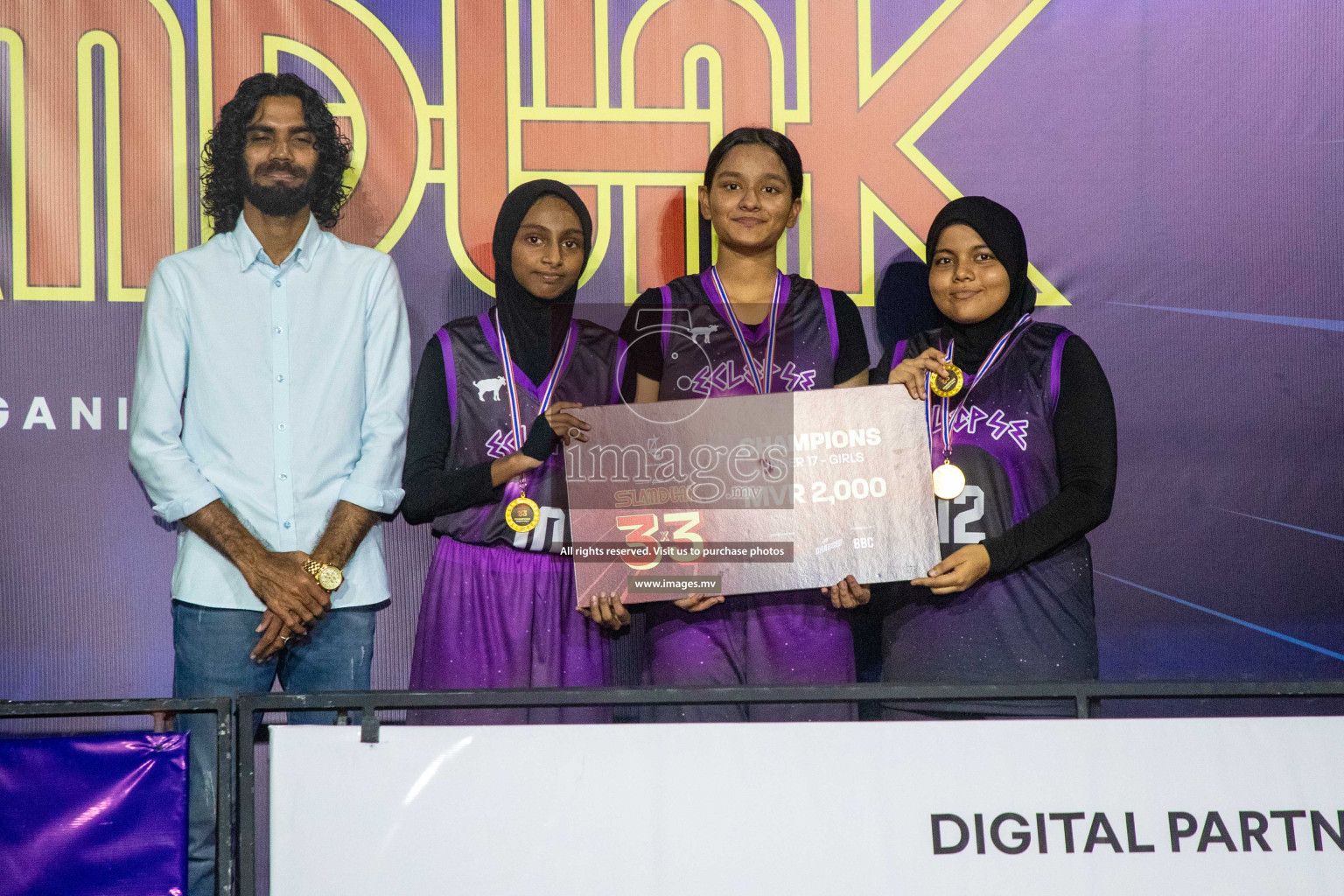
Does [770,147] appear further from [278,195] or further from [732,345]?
[278,195]

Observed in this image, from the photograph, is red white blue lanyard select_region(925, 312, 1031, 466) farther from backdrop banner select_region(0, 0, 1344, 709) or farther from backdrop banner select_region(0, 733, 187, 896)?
backdrop banner select_region(0, 733, 187, 896)

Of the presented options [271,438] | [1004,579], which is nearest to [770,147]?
[1004,579]

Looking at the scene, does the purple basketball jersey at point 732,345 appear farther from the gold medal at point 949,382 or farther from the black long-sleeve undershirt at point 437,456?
the gold medal at point 949,382

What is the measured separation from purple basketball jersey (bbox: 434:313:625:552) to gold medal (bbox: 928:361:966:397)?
896 mm

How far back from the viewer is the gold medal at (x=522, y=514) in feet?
10.4

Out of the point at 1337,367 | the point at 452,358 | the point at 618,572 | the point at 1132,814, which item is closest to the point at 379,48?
the point at 452,358

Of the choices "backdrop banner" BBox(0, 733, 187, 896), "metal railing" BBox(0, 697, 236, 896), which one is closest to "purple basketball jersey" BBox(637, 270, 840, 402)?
"metal railing" BBox(0, 697, 236, 896)

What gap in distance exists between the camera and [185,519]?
3.02 m

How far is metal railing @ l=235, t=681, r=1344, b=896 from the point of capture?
243 cm

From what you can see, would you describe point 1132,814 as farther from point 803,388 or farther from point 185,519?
point 185,519

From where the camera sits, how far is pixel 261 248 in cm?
317

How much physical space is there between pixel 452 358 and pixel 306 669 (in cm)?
94

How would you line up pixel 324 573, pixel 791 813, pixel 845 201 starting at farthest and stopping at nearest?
pixel 845 201 → pixel 324 573 → pixel 791 813

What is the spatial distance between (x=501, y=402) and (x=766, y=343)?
765 millimetres
